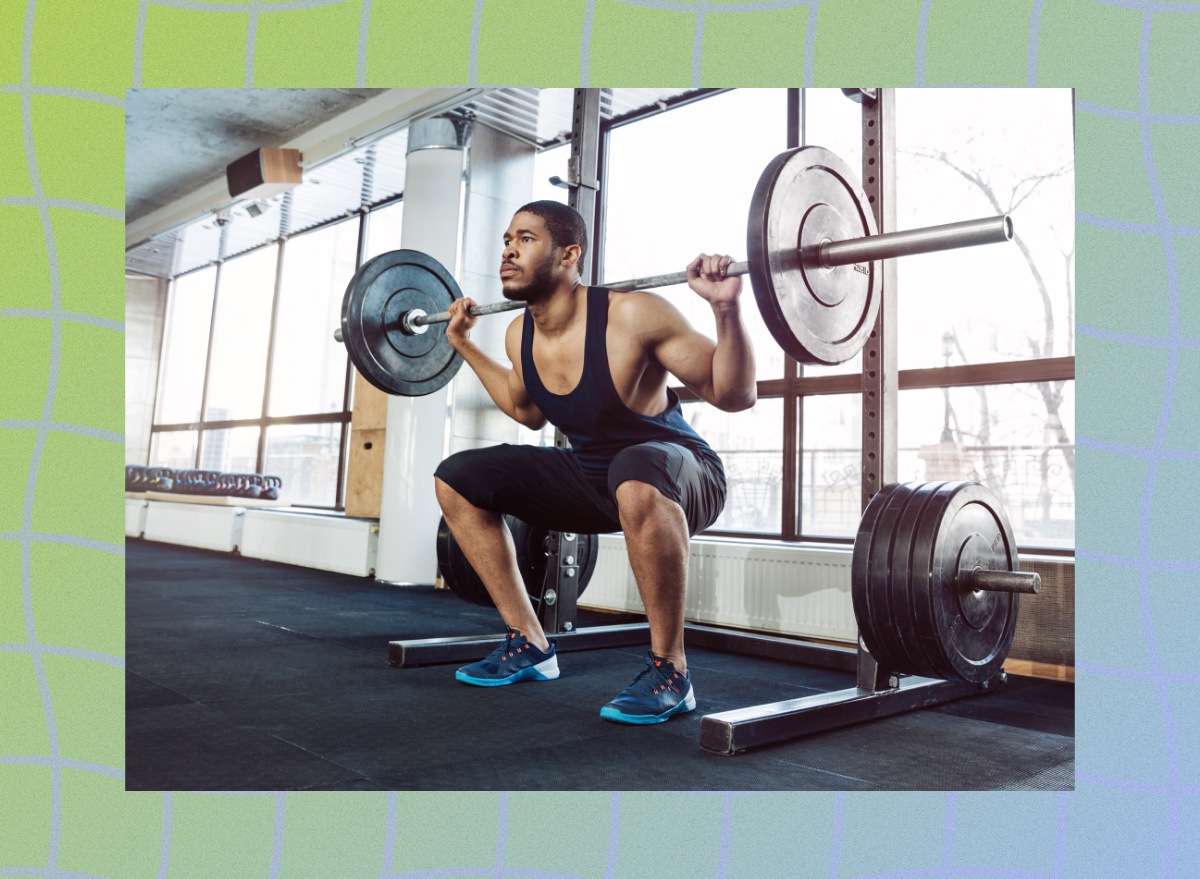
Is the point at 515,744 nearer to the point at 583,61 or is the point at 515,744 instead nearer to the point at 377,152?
the point at 583,61

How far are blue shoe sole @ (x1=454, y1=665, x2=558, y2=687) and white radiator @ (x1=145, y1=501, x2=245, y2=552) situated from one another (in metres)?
4.59

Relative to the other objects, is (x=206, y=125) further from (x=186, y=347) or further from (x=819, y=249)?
(x=819, y=249)

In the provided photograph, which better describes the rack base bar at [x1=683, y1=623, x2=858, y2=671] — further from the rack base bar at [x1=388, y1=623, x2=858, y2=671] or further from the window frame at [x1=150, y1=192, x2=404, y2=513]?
the window frame at [x1=150, y1=192, x2=404, y2=513]

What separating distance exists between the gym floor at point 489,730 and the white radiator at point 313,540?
6.63 feet

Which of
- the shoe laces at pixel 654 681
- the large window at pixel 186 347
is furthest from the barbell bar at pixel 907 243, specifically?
the large window at pixel 186 347

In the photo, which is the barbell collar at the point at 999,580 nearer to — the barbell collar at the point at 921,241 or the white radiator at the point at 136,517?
the barbell collar at the point at 921,241

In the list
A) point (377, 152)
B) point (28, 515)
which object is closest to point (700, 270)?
point (28, 515)

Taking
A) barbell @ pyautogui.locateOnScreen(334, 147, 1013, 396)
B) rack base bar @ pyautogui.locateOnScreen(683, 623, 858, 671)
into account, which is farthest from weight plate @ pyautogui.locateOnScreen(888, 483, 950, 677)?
rack base bar @ pyautogui.locateOnScreen(683, 623, 858, 671)

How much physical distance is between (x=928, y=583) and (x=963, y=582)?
0.11 meters

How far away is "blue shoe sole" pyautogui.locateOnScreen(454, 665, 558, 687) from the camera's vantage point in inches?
78.1

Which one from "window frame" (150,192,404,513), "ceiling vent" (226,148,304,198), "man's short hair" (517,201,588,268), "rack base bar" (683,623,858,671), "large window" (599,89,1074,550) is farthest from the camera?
"window frame" (150,192,404,513)

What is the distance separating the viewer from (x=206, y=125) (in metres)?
5.21

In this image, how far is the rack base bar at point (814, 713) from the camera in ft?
4.87

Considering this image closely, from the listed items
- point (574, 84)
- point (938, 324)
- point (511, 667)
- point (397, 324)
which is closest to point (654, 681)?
point (511, 667)
